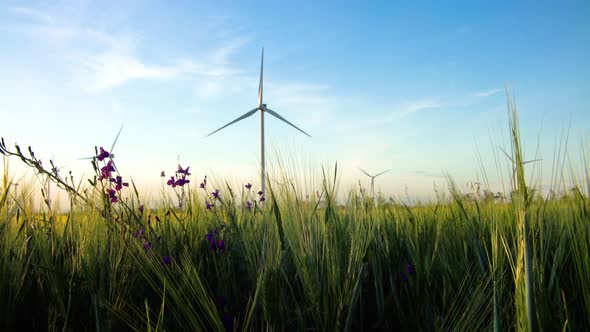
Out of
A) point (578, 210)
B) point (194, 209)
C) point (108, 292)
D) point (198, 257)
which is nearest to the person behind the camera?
point (108, 292)

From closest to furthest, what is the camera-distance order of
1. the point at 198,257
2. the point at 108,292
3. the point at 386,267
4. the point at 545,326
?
the point at 545,326 → the point at 108,292 → the point at 386,267 → the point at 198,257

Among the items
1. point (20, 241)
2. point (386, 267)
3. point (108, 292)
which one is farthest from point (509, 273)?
point (20, 241)

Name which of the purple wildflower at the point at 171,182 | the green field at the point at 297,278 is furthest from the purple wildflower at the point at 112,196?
the purple wildflower at the point at 171,182

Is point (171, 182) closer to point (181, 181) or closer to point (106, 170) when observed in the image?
point (181, 181)

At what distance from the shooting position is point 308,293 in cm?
150

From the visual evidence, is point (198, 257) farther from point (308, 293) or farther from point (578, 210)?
point (578, 210)

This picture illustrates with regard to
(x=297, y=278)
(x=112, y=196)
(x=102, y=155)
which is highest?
(x=102, y=155)

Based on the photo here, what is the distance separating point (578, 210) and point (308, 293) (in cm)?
155

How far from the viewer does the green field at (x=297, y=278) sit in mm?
1487

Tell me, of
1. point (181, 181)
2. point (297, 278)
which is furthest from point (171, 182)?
point (297, 278)

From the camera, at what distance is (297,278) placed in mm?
1991

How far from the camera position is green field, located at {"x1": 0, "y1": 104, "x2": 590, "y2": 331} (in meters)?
1.49

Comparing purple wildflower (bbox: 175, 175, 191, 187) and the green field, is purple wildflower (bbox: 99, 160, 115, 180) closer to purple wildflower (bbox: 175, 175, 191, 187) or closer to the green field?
the green field

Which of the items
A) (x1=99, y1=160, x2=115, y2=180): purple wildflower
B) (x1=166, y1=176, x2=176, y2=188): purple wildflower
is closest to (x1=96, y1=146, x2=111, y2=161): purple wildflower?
(x1=99, y1=160, x2=115, y2=180): purple wildflower
